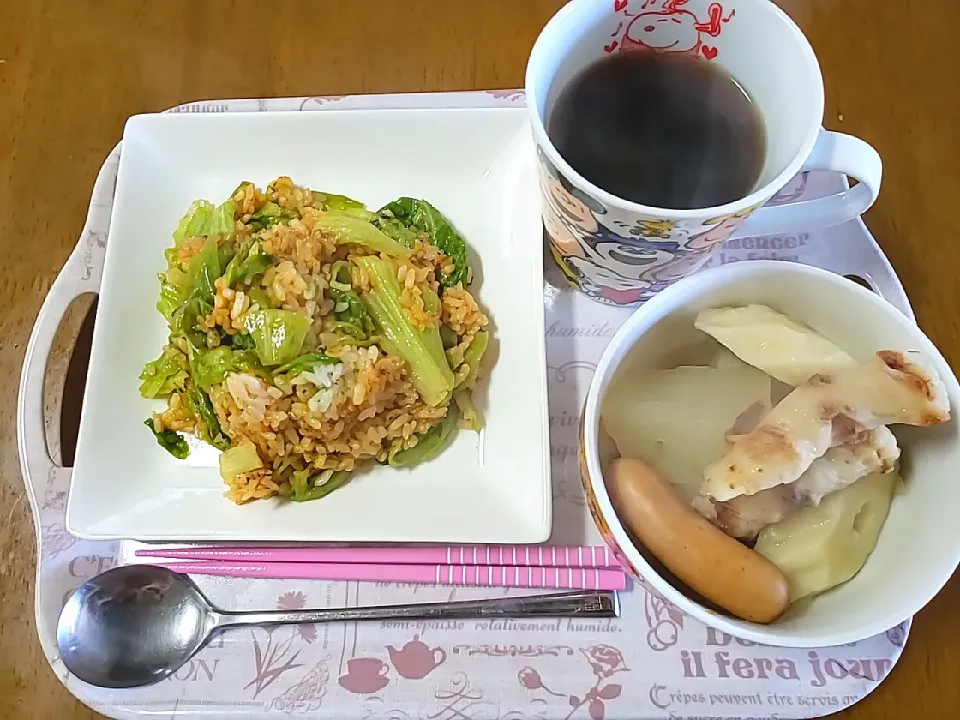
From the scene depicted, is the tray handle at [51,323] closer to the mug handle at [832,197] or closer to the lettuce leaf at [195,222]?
the lettuce leaf at [195,222]

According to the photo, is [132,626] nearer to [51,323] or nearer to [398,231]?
[51,323]

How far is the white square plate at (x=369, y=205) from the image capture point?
86 cm

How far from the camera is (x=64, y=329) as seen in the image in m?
1.02

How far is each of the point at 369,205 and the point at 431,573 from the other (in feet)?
1.45

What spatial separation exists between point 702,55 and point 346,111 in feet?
1.32

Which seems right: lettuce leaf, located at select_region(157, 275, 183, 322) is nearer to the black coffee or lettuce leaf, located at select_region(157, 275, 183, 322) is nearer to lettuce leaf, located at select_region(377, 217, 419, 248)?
lettuce leaf, located at select_region(377, 217, 419, 248)

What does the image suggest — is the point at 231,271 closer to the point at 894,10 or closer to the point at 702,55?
the point at 702,55

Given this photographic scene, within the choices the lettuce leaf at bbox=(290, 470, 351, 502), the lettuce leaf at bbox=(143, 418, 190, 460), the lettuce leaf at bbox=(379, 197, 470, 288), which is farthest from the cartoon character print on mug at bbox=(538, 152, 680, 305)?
the lettuce leaf at bbox=(143, 418, 190, 460)

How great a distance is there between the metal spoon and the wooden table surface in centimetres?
22

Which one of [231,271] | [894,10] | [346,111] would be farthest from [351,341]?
[894,10]

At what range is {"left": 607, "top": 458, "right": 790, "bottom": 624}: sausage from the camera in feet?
2.24

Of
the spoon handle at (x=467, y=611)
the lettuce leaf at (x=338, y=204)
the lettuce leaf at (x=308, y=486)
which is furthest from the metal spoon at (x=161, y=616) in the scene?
the lettuce leaf at (x=338, y=204)

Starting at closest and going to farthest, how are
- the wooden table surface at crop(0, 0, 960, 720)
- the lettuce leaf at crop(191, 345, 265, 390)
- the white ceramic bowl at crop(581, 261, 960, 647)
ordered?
1. the white ceramic bowl at crop(581, 261, 960, 647)
2. the lettuce leaf at crop(191, 345, 265, 390)
3. the wooden table surface at crop(0, 0, 960, 720)

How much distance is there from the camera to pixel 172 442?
3.05 feet
